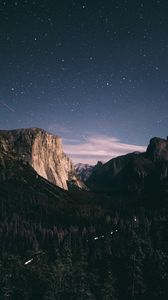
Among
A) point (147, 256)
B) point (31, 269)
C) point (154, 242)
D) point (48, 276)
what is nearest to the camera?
point (48, 276)

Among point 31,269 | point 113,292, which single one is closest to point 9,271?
point 31,269

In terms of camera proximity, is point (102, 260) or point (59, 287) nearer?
point (59, 287)

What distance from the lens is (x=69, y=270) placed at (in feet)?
393

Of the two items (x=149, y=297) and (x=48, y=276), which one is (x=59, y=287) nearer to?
(x=48, y=276)

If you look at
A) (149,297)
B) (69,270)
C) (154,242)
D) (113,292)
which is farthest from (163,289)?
(154,242)

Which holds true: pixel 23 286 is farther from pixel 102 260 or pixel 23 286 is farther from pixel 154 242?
pixel 154 242

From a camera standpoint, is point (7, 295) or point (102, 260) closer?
point (7, 295)

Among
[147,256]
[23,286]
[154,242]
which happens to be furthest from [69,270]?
[154,242]

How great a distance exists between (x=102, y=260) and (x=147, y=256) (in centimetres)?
2117

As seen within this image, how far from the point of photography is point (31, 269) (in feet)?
413

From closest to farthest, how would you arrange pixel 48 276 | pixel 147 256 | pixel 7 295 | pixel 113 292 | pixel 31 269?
pixel 7 295 → pixel 113 292 → pixel 48 276 → pixel 31 269 → pixel 147 256

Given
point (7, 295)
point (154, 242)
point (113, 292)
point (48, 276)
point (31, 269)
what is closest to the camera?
point (7, 295)

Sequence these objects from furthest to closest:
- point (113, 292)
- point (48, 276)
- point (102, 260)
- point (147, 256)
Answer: point (102, 260)
point (147, 256)
point (48, 276)
point (113, 292)

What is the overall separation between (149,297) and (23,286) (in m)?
36.6
